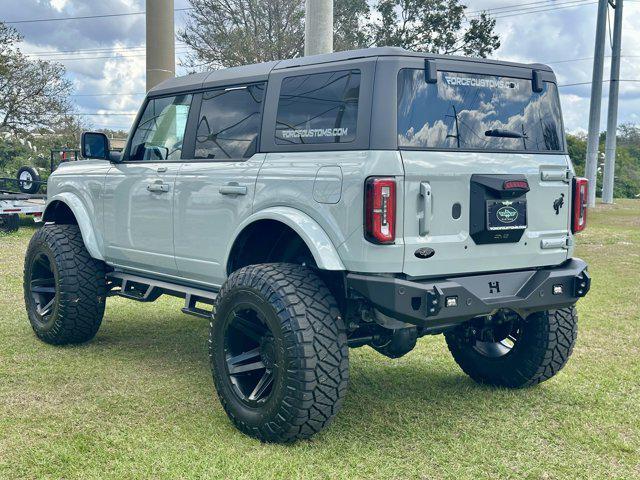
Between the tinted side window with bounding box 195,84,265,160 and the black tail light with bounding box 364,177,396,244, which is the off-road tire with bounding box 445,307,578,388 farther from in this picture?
the tinted side window with bounding box 195,84,265,160

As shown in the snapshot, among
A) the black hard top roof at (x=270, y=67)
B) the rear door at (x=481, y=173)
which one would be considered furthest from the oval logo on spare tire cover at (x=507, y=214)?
the black hard top roof at (x=270, y=67)

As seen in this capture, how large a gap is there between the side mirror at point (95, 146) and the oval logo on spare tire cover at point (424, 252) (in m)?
2.94

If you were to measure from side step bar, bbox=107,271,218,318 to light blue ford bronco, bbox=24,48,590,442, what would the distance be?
3cm

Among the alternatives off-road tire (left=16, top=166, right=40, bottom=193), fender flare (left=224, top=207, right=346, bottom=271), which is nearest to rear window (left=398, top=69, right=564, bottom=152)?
fender flare (left=224, top=207, right=346, bottom=271)

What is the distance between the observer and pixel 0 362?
5750 millimetres

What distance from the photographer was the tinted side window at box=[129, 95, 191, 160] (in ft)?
17.7

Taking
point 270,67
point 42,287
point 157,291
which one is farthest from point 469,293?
point 42,287

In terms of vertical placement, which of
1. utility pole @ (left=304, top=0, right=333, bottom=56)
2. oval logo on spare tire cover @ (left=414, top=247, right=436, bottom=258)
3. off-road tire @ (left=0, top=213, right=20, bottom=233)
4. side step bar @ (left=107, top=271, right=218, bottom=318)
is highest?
utility pole @ (left=304, top=0, right=333, bottom=56)

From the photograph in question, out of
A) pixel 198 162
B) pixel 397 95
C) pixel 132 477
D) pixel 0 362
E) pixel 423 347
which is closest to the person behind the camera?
pixel 132 477

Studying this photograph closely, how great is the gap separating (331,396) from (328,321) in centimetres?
39

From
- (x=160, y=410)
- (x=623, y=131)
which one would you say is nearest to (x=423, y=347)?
(x=160, y=410)

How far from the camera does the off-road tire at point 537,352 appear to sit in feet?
16.4

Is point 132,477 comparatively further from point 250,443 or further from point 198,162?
point 198,162

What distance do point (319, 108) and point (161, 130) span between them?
174cm
